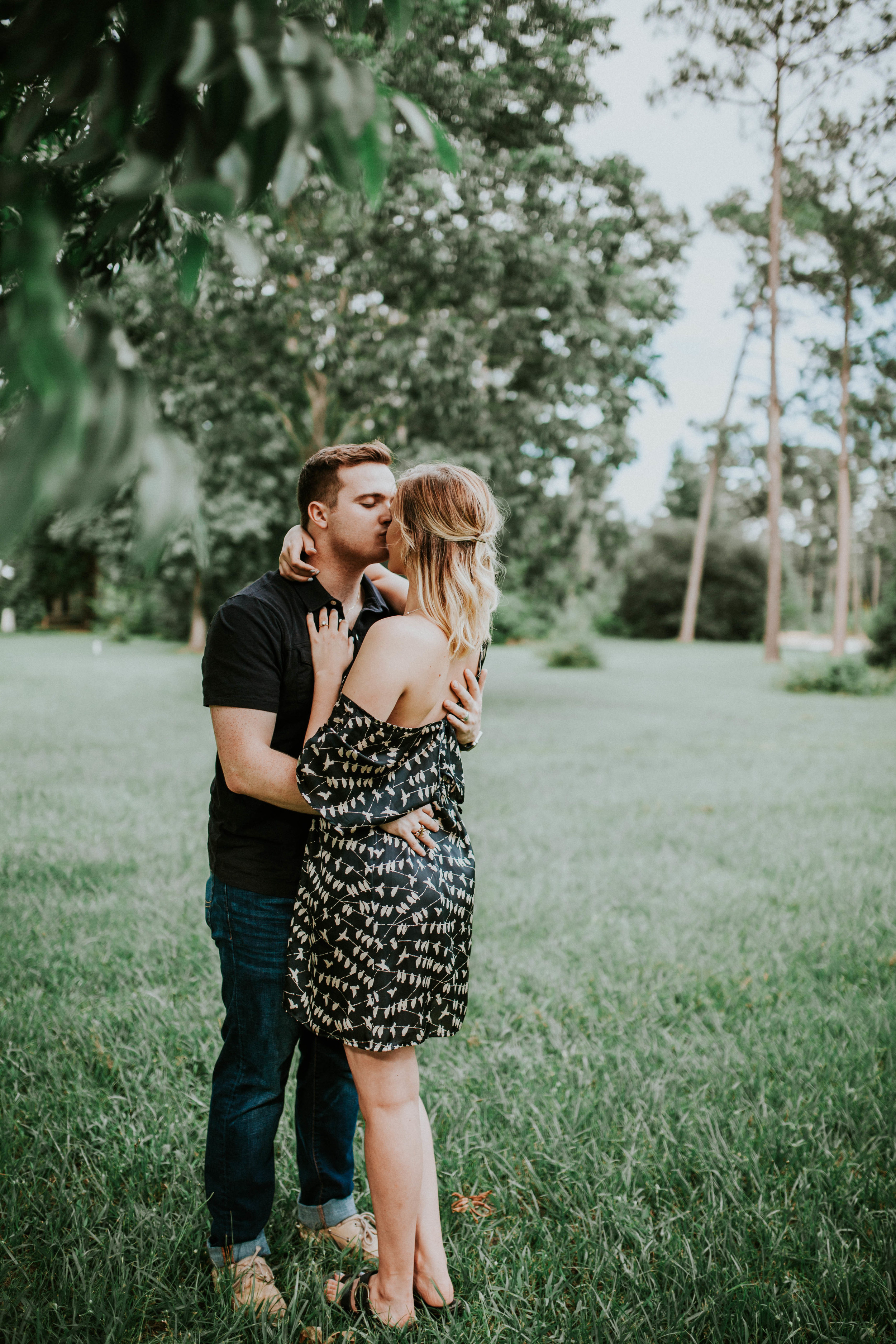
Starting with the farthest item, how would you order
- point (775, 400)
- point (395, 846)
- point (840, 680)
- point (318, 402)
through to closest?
point (775, 400), point (840, 680), point (318, 402), point (395, 846)

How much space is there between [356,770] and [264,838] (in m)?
0.39

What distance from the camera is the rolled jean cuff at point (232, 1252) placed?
2.31 metres

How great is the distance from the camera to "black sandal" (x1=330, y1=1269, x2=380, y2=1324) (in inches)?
87.5

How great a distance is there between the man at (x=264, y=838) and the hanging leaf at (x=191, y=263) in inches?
41.5

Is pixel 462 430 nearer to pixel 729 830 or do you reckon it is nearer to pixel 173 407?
pixel 173 407

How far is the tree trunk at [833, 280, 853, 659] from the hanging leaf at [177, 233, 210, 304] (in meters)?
27.4

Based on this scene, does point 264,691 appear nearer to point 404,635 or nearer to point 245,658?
point 245,658

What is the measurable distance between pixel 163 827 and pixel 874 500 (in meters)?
61.3

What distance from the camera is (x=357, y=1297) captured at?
2.24 m

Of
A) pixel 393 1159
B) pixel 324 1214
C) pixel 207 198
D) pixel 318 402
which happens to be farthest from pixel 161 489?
pixel 318 402

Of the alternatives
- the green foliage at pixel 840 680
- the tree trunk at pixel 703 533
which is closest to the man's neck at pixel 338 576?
the green foliage at pixel 840 680

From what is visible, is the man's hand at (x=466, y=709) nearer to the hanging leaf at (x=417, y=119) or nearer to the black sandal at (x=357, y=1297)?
the hanging leaf at (x=417, y=119)

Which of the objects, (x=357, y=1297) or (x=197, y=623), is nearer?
(x=357, y=1297)

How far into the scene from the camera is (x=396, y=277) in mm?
12641
